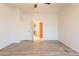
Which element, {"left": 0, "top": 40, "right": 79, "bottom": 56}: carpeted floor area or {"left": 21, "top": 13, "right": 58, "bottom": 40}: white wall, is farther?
{"left": 21, "top": 13, "right": 58, "bottom": 40}: white wall

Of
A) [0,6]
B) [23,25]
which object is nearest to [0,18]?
[0,6]

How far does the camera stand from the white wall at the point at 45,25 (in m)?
12.1

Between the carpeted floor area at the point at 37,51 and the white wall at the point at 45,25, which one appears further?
the white wall at the point at 45,25

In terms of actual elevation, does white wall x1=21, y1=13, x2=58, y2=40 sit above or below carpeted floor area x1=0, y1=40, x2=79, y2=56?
above

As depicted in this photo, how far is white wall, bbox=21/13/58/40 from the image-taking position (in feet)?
39.7

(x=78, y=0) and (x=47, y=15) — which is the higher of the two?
(x=47, y=15)

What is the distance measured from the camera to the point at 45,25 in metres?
12.2

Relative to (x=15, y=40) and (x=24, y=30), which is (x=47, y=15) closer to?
(x=24, y=30)

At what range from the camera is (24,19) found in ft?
39.8

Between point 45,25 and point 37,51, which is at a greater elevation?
point 45,25

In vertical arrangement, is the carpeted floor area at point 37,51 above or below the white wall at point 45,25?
below

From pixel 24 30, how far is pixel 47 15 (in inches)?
96.7

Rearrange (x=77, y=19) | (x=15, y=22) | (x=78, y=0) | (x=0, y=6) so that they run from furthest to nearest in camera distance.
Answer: (x=15, y=22), (x=0, y=6), (x=77, y=19), (x=78, y=0)

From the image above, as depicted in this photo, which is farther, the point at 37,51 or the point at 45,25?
the point at 45,25
